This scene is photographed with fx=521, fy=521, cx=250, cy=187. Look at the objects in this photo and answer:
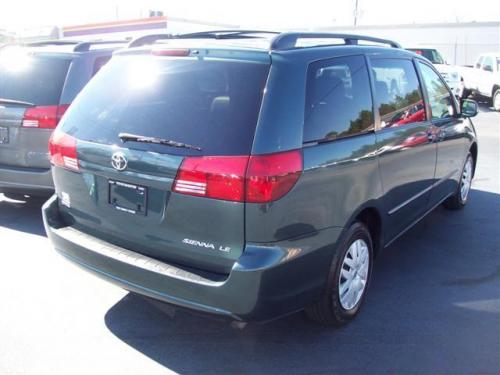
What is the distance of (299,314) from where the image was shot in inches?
142

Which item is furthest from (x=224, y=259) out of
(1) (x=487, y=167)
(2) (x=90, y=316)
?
(1) (x=487, y=167)

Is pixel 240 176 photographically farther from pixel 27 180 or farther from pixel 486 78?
pixel 486 78

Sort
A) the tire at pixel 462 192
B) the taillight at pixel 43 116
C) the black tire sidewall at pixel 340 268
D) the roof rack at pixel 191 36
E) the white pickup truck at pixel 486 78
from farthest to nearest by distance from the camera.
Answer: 1. the white pickup truck at pixel 486 78
2. the tire at pixel 462 192
3. the taillight at pixel 43 116
4. the roof rack at pixel 191 36
5. the black tire sidewall at pixel 340 268

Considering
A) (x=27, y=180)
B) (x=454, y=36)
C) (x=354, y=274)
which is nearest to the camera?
(x=354, y=274)

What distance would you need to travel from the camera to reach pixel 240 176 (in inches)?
103

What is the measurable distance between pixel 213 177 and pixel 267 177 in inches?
11.0

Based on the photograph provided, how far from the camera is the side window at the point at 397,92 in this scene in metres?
3.80

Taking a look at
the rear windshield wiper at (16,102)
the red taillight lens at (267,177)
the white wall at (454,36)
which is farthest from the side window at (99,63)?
the white wall at (454,36)

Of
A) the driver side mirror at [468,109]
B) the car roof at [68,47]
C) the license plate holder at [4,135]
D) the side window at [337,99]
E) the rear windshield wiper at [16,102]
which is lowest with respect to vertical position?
the license plate holder at [4,135]

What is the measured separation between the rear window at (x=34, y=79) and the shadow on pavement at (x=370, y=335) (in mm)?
2441

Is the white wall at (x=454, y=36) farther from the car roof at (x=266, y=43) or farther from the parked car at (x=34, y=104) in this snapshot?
the car roof at (x=266, y=43)

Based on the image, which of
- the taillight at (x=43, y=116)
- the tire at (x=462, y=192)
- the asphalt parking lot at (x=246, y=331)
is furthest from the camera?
the tire at (x=462, y=192)

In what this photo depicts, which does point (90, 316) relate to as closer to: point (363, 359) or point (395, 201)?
point (363, 359)

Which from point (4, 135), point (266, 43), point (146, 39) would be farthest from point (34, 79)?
point (266, 43)
